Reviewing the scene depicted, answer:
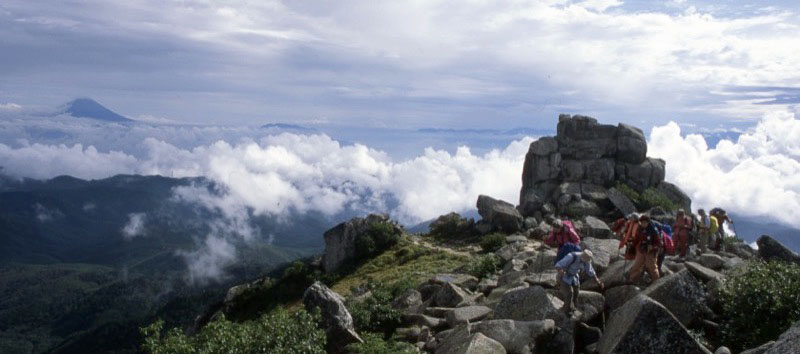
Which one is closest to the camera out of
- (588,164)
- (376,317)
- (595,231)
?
(376,317)

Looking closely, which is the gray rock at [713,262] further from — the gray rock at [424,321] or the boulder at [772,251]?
the gray rock at [424,321]

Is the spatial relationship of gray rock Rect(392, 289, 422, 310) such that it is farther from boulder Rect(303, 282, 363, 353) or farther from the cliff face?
the cliff face

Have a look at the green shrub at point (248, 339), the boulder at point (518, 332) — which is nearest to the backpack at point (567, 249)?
the boulder at point (518, 332)

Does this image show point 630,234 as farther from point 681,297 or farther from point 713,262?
point 713,262

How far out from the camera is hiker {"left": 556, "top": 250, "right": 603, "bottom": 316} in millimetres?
17641

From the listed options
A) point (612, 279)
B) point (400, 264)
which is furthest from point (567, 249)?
point (400, 264)

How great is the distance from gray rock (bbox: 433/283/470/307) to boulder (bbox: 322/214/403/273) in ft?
102

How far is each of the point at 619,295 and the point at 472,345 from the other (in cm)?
701

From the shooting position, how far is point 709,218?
32.2 meters

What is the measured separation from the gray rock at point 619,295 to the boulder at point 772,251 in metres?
14.8

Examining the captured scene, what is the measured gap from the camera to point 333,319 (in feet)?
67.1

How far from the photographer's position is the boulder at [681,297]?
17.0m

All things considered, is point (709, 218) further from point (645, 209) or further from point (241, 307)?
point (241, 307)

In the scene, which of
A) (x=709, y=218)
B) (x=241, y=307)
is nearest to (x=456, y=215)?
(x=241, y=307)
